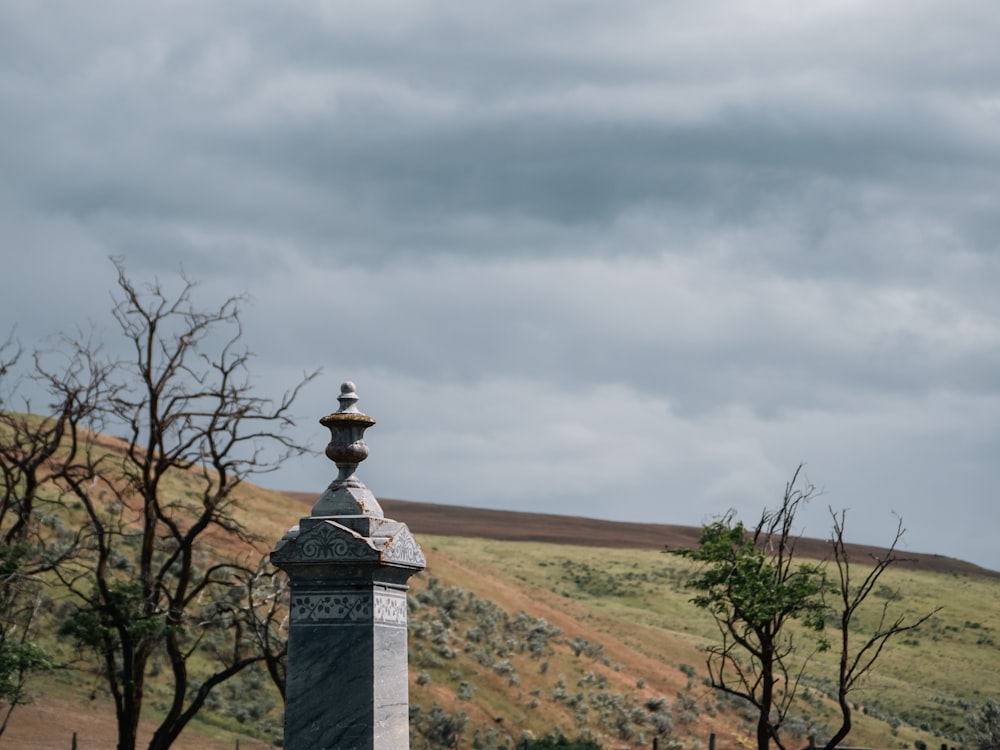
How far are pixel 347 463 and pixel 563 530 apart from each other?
111 m

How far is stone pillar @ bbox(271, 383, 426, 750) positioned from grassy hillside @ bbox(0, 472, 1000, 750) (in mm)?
28306

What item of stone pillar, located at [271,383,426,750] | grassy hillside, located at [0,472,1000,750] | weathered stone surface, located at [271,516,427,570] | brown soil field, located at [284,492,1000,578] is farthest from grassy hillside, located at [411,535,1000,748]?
weathered stone surface, located at [271,516,427,570]

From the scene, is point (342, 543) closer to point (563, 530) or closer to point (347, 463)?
point (347, 463)

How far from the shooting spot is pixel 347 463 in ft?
37.8

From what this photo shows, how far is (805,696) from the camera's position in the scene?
67875 mm

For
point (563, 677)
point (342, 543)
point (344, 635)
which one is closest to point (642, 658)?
point (563, 677)

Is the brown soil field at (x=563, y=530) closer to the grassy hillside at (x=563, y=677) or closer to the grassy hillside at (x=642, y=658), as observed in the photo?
the grassy hillside at (x=642, y=658)

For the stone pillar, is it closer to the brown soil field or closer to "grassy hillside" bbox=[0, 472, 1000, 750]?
"grassy hillside" bbox=[0, 472, 1000, 750]

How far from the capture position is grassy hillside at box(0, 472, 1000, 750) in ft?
145

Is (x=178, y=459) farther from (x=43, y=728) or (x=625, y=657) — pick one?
(x=625, y=657)

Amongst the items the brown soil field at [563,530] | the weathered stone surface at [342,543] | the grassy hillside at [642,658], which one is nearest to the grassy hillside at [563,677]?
the grassy hillside at [642,658]

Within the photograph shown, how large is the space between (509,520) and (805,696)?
57547mm

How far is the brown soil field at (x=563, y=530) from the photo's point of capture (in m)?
116

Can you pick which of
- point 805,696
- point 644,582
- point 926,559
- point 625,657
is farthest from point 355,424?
point 926,559
